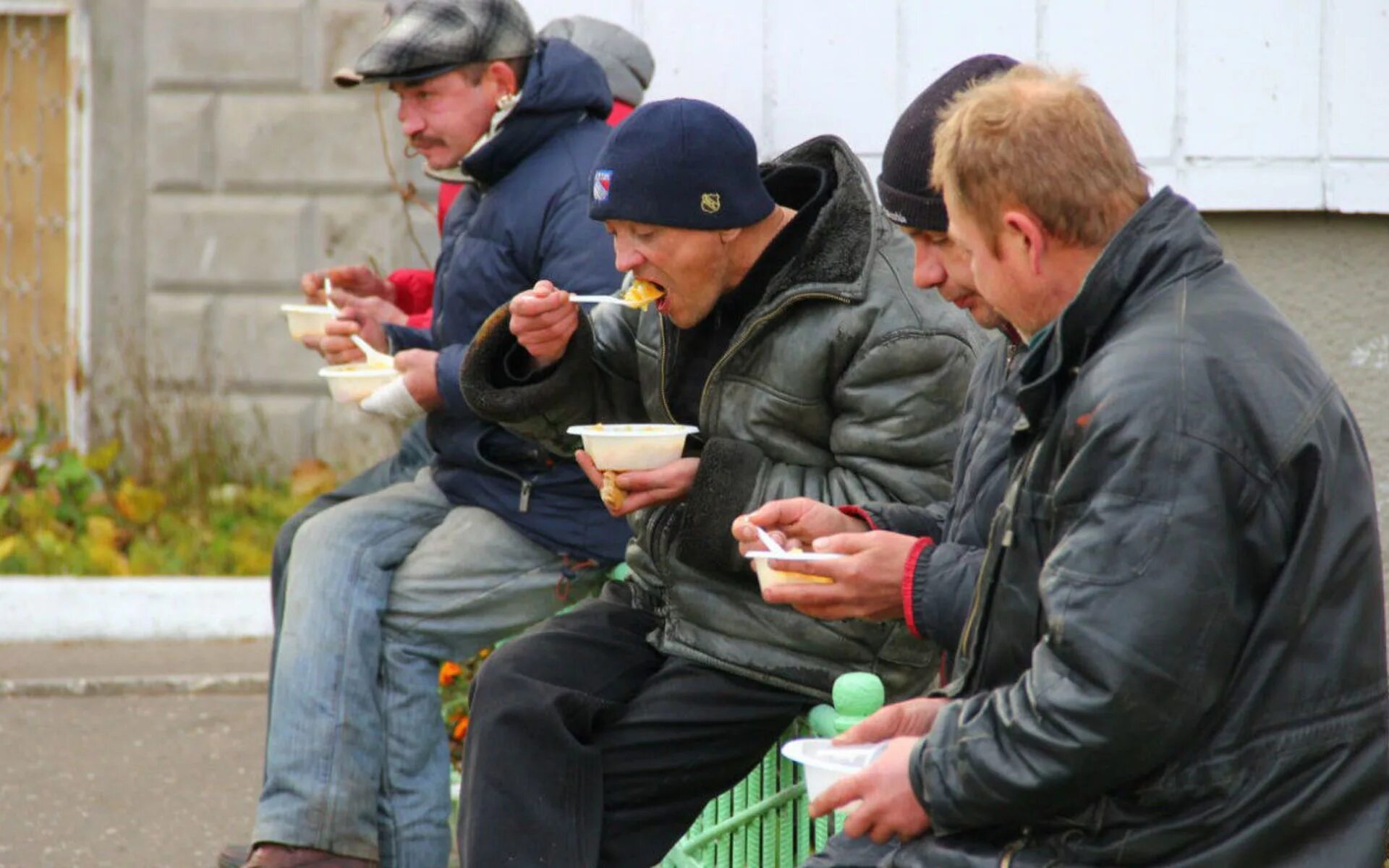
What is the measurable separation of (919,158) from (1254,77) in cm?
177

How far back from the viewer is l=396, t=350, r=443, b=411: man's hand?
405 cm

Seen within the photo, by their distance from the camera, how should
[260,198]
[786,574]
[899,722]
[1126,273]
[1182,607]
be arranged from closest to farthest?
[1182,607] < [1126,273] < [899,722] < [786,574] < [260,198]

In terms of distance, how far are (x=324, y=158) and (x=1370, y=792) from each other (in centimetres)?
573

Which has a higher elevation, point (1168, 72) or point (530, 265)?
point (1168, 72)

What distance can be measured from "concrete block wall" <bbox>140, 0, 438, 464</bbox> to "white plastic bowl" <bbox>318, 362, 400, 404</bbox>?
315 cm

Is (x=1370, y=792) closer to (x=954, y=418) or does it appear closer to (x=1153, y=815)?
(x=1153, y=815)

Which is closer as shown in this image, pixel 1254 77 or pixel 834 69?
pixel 1254 77

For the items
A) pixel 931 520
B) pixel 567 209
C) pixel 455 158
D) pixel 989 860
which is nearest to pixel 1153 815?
pixel 989 860

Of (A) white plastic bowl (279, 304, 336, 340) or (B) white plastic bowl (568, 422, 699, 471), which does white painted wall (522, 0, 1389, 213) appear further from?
(B) white plastic bowl (568, 422, 699, 471)

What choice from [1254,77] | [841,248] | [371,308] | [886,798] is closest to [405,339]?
[371,308]

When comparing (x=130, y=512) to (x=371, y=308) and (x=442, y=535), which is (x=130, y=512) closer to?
(x=371, y=308)

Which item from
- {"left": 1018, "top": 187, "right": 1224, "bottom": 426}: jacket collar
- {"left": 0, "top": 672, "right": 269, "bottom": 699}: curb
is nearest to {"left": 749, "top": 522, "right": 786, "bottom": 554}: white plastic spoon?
{"left": 1018, "top": 187, "right": 1224, "bottom": 426}: jacket collar

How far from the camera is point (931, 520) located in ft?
10.2

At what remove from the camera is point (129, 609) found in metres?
6.64
